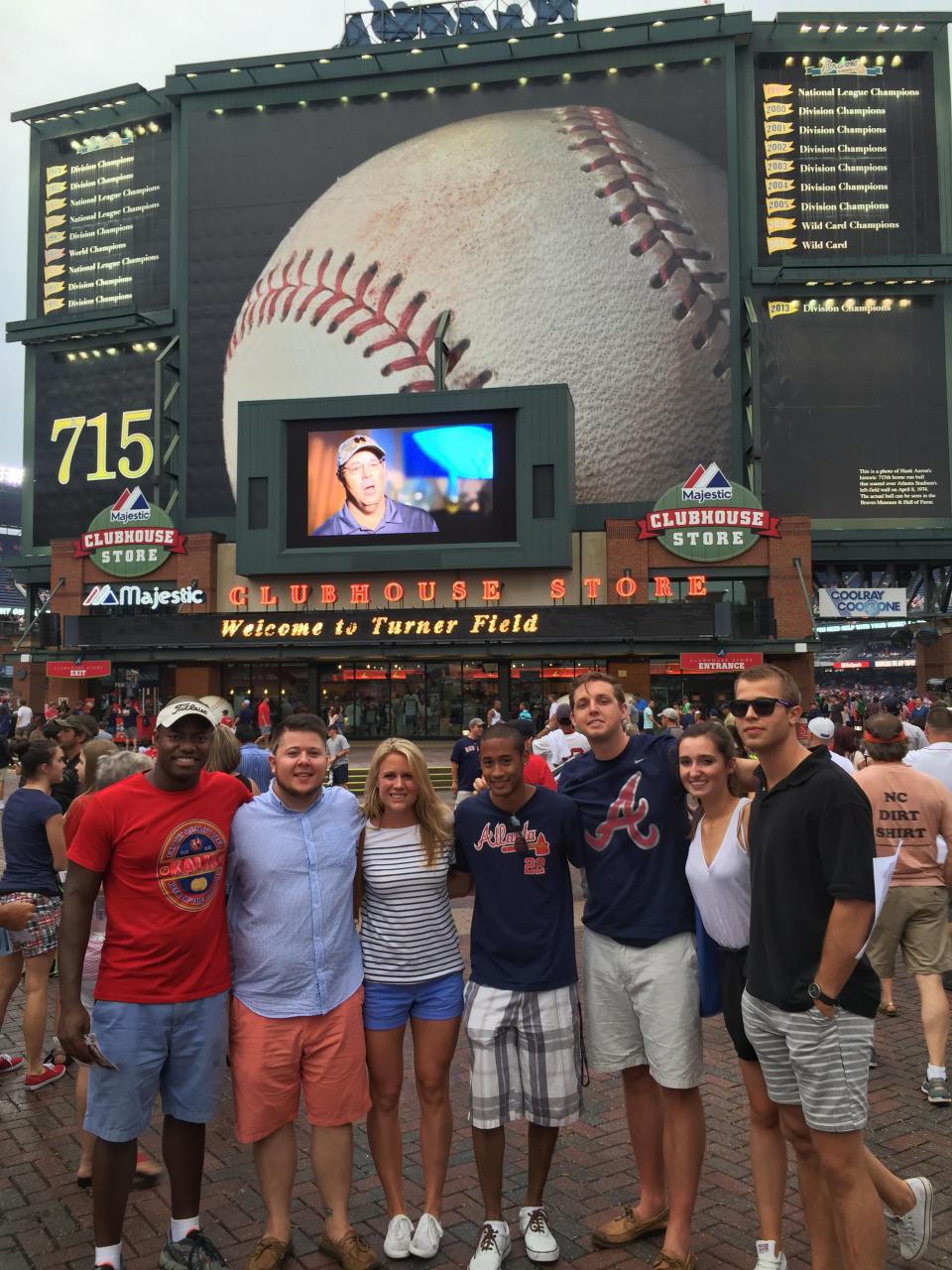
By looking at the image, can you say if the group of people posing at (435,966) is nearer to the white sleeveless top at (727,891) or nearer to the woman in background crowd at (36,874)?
the white sleeveless top at (727,891)

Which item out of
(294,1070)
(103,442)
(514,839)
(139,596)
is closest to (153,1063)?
(294,1070)

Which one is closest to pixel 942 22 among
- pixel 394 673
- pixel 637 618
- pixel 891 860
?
pixel 637 618

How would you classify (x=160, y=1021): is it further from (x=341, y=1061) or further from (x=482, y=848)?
(x=482, y=848)

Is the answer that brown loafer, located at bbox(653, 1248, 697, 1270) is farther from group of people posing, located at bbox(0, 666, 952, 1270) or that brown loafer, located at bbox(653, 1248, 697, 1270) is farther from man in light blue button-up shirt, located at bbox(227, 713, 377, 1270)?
man in light blue button-up shirt, located at bbox(227, 713, 377, 1270)

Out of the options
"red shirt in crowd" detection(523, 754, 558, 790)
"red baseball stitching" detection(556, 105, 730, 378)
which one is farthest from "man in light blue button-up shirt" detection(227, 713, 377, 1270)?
"red baseball stitching" detection(556, 105, 730, 378)

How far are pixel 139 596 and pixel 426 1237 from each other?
107 ft

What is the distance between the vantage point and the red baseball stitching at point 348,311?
36375 millimetres

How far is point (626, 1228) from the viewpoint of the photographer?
3527mm

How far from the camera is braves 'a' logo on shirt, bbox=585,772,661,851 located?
3.62 metres

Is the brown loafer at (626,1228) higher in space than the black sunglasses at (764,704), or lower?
lower

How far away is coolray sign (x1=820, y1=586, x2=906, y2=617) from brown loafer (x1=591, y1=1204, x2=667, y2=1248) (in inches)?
1338

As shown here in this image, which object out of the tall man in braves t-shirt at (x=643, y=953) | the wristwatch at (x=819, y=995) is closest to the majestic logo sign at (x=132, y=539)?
the tall man in braves t-shirt at (x=643, y=953)

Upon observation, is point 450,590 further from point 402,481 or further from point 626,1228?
point 626,1228

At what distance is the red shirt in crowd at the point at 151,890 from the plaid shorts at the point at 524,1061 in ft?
3.46
